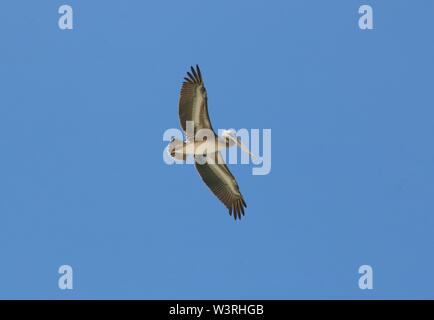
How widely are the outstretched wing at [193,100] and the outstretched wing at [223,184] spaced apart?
130 centimetres

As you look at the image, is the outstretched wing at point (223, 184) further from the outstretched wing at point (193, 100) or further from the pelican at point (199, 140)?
the outstretched wing at point (193, 100)

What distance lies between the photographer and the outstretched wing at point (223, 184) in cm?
2170

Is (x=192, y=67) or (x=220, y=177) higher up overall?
(x=192, y=67)

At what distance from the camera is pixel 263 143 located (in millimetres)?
22000

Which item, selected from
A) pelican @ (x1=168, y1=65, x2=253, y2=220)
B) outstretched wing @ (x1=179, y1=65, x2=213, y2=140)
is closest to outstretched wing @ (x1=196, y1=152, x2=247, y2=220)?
pelican @ (x1=168, y1=65, x2=253, y2=220)

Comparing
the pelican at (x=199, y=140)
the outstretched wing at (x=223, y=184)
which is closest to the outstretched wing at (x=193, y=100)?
the pelican at (x=199, y=140)

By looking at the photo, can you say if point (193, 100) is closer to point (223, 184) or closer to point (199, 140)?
point (199, 140)

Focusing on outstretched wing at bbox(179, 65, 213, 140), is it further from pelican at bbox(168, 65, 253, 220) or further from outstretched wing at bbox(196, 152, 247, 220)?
outstretched wing at bbox(196, 152, 247, 220)

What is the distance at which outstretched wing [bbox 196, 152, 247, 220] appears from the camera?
21703 mm

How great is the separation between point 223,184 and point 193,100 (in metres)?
2.14
